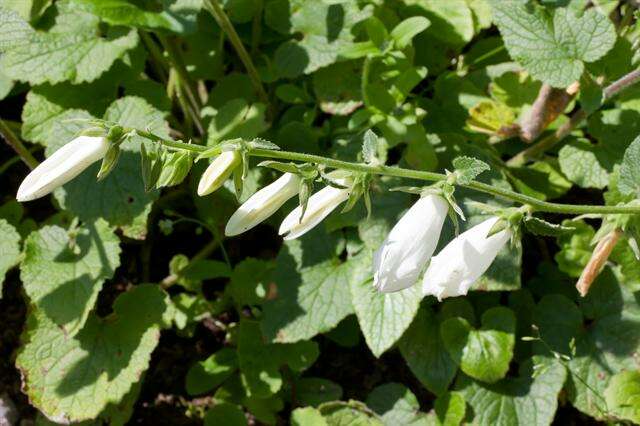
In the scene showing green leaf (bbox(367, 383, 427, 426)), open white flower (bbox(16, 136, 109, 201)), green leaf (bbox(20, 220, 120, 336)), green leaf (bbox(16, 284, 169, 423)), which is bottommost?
green leaf (bbox(367, 383, 427, 426))

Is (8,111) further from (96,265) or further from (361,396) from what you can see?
(361,396)

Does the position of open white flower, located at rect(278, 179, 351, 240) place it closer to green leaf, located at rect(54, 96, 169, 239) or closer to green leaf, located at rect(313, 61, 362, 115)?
green leaf, located at rect(54, 96, 169, 239)

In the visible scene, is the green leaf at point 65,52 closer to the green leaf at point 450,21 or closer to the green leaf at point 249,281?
the green leaf at point 249,281

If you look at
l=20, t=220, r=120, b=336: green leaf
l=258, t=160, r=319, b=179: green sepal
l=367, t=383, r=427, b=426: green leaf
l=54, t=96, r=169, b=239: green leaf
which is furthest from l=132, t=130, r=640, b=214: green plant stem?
l=367, t=383, r=427, b=426: green leaf

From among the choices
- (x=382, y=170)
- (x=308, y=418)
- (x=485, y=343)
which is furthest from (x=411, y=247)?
(x=308, y=418)

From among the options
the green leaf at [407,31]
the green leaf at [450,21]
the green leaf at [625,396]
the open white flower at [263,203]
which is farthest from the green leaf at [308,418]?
the green leaf at [450,21]

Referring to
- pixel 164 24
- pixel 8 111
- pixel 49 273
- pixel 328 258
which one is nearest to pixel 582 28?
pixel 328 258

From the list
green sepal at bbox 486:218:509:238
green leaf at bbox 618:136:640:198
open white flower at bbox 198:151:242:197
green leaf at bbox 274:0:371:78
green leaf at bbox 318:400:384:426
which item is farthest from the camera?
green leaf at bbox 274:0:371:78

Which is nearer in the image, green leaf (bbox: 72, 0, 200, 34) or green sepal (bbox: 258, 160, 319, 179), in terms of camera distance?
green sepal (bbox: 258, 160, 319, 179)
